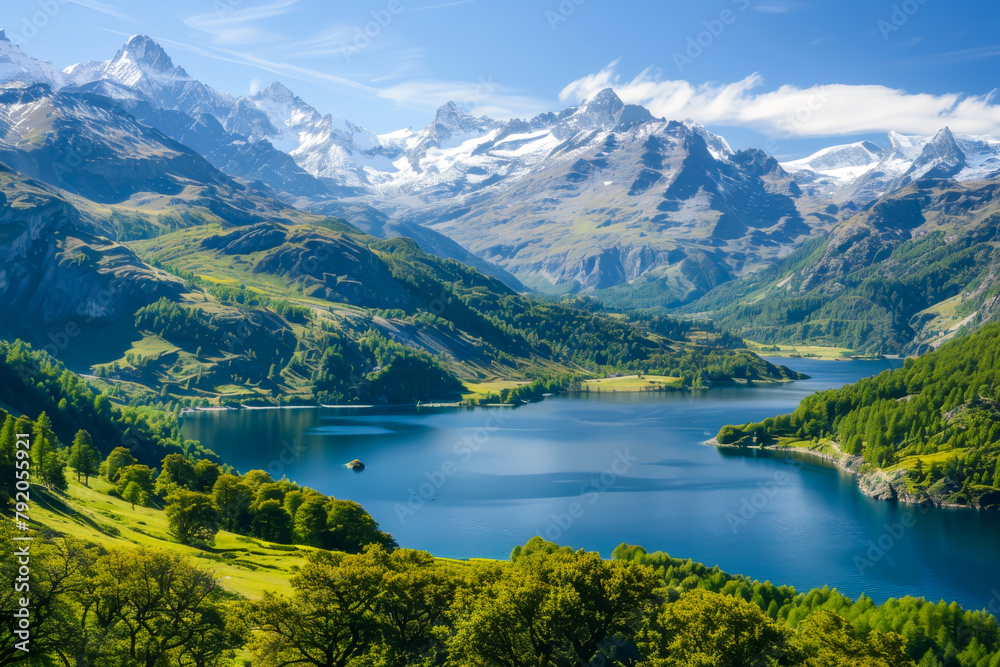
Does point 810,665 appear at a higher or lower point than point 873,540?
higher

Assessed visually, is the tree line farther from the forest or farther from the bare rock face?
the forest

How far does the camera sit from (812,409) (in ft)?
645

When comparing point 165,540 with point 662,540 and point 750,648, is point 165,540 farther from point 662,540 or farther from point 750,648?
point 662,540

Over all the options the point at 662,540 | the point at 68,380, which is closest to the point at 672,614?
the point at 662,540

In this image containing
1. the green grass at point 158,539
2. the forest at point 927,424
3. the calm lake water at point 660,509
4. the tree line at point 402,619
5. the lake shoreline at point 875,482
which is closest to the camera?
the tree line at point 402,619

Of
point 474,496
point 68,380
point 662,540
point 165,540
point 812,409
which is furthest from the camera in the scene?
point 812,409

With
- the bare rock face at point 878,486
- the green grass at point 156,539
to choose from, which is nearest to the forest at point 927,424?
the bare rock face at point 878,486

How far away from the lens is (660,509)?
131375 millimetres

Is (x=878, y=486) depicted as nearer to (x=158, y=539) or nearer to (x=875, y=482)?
(x=875, y=482)

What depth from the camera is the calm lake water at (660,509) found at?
10506cm

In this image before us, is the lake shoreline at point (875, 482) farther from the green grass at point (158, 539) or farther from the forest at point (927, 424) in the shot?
the green grass at point (158, 539)

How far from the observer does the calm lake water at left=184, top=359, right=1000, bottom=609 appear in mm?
105062

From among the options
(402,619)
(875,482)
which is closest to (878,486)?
(875,482)

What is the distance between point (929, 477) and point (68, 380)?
16469cm
